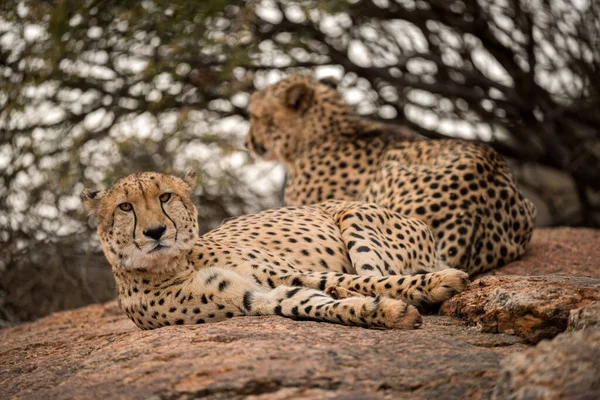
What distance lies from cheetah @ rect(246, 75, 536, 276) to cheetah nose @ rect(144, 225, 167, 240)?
1.85 meters

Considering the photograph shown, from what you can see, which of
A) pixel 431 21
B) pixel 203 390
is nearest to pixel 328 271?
pixel 203 390

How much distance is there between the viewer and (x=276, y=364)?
2623mm

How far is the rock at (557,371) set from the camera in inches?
82.4

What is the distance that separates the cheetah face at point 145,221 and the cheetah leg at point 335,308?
1.49ft

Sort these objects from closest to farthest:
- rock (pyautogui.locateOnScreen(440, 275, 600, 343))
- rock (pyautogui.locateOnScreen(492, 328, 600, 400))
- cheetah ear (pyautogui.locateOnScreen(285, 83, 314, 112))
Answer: rock (pyautogui.locateOnScreen(492, 328, 600, 400))
rock (pyautogui.locateOnScreen(440, 275, 600, 343))
cheetah ear (pyautogui.locateOnScreen(285, 83, 314, 112))

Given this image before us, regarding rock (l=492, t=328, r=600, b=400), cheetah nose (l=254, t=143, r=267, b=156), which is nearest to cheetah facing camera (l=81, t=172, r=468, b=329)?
rock (l=492, t=328, r=600, b=400)

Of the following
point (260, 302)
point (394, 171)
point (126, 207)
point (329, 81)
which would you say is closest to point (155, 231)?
point (126, 207)

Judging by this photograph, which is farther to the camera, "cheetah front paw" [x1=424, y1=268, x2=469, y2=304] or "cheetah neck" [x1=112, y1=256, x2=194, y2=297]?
"cheetah neck" [x1=112, y1=256, x2=194, y2=297]

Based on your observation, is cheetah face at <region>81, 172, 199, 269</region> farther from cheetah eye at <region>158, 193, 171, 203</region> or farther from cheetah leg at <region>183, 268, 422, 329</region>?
cheetah leg at <region>183, 268, 422, 329</region>

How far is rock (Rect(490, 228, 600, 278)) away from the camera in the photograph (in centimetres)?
485

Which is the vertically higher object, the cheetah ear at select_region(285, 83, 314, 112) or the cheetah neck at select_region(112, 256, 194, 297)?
the cheetah ear at select_region(285, 83, 314, 112)

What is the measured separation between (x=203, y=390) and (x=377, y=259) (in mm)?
1826

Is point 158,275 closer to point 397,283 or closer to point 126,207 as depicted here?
point 126,207

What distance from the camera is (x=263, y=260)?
3959mm
